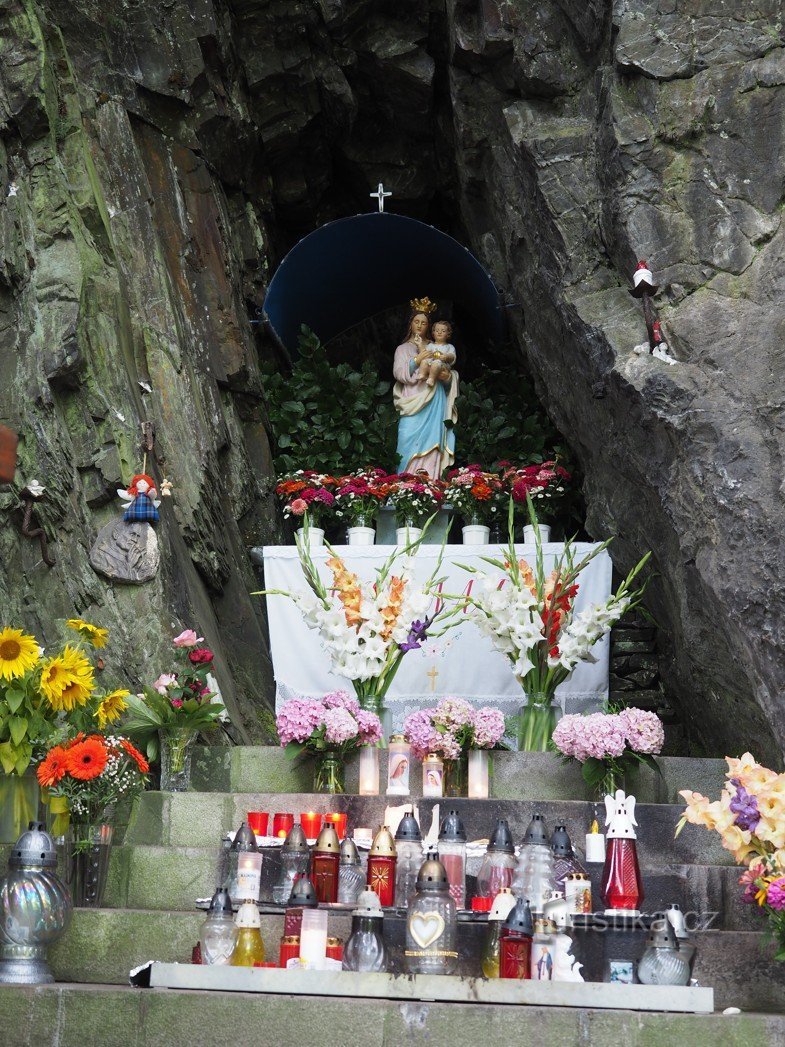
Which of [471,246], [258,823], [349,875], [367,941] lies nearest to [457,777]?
[258,823]

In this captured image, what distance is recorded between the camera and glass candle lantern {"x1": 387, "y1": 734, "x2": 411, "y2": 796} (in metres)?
5.81

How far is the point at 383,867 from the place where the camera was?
15.6 ft

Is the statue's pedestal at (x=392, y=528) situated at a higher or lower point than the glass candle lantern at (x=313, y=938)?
higher

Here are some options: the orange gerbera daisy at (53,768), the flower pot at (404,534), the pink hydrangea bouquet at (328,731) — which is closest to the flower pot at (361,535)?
the flower pot at (404,534)

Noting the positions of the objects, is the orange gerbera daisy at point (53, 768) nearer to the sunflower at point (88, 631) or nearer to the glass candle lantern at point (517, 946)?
the sunflower at point (88, 631)

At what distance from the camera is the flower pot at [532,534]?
29.2ft

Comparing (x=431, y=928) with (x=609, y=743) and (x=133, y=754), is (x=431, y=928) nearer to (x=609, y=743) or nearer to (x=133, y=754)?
(x=609, y=743)

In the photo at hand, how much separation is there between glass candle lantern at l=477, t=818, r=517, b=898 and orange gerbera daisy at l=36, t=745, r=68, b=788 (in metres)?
1.72

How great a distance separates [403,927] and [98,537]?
12.9 feet

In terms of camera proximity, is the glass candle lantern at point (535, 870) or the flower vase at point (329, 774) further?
the flower vase at point (329, 774)

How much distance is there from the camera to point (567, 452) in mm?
9828

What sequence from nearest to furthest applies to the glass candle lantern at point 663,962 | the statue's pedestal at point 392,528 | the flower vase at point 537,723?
1. the glass candle lantern at point 663,962
2. the flower vase at point 537,723
3. the statue's pedestal at point 392,528

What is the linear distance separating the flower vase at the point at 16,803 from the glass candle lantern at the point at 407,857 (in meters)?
1.59

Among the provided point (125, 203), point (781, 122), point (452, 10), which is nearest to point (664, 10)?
point (781, 122)
